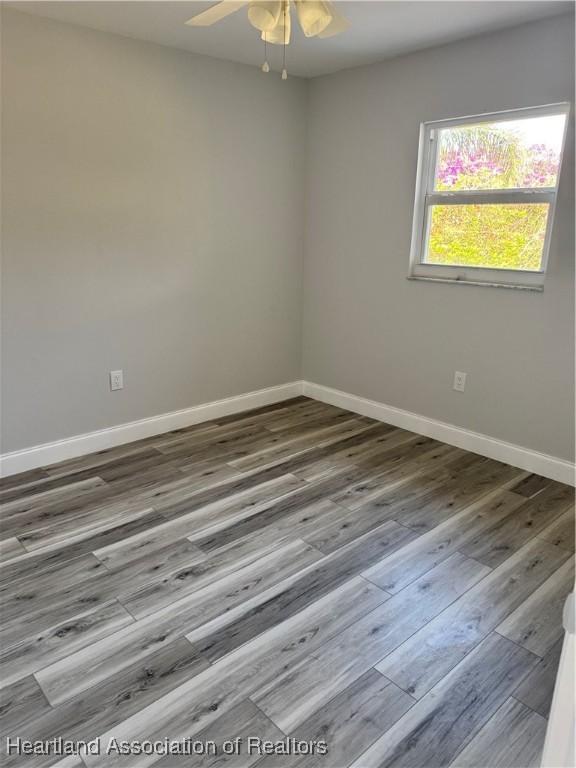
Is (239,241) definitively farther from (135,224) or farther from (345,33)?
(345,33)

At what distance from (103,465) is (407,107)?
2.83 metres

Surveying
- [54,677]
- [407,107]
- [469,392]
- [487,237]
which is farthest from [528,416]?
[54,677]

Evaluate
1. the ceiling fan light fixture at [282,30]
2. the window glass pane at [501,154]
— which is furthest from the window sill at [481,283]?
the ceiling fan light fixture at [282,30]

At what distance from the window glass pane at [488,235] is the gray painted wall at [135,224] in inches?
46.0

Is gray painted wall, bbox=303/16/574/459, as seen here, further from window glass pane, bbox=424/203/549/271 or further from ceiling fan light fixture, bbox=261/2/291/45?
ceiling fan light fixture, bbox=261/2/291/45

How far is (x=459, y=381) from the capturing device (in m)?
3.30

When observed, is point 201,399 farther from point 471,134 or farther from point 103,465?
point 471,134

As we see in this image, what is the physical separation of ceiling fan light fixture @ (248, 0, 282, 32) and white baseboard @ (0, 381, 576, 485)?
7.74 feet

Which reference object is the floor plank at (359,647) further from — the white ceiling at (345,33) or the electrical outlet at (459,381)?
the white ceiling at (345,33)

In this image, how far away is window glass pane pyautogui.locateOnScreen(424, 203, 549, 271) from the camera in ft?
9.36

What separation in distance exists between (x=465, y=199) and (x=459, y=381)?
109cm

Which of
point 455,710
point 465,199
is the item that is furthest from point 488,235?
point 455,710

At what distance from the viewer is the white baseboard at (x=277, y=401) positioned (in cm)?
296

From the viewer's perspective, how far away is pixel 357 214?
367 cm
